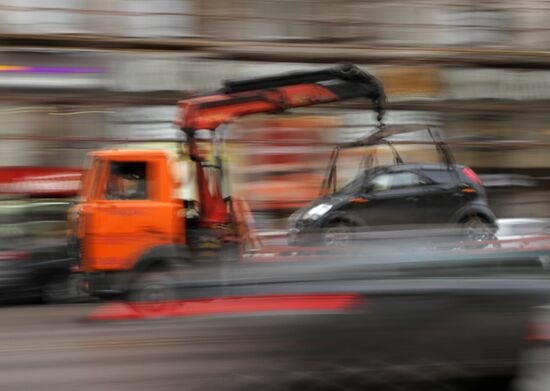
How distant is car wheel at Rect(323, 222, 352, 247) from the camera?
7054mm

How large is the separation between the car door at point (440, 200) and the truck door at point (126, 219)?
3284mm

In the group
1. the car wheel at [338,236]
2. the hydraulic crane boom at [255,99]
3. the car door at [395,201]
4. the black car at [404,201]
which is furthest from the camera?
the car door at [395,201]

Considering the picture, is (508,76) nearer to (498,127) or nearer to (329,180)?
(498,127)

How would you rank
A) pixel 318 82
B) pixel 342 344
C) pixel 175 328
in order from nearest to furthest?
pixel 342 344, pixel 175 328, pixel 318 82

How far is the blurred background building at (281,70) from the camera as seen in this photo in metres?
16.4

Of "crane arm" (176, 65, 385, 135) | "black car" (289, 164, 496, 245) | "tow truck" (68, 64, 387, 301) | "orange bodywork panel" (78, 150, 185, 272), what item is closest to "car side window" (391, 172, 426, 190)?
"black car" (289, 164, 496, 245)

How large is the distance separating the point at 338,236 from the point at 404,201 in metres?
3.29

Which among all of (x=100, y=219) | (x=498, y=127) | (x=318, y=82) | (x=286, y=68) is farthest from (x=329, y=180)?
(x=498, y=127)

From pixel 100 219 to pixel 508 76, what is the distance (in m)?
11.5

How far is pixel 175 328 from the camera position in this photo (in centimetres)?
534

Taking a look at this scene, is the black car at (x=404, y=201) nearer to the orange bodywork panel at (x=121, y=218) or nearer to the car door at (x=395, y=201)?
the car door at (x=395, y=201)

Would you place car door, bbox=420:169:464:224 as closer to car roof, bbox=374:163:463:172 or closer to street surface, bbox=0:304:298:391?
car roof, bbox=374:163:463:172

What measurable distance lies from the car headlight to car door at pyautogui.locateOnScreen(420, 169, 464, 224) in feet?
4.12

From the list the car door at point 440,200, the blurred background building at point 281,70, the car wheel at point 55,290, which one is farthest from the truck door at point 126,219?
the blurred background building at point 281,70
